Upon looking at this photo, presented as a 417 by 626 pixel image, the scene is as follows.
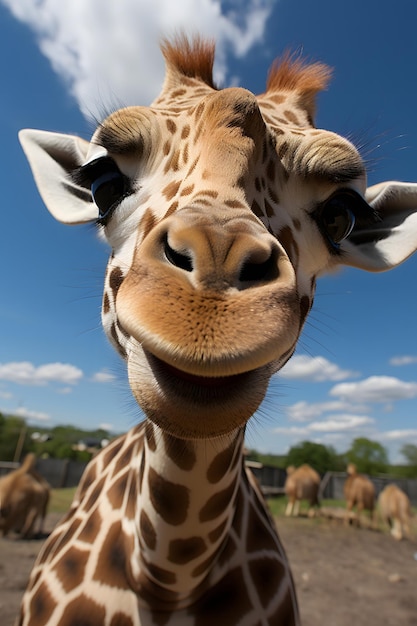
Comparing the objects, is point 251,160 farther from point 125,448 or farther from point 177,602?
point 125,448

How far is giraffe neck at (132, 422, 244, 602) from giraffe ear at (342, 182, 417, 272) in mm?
1400

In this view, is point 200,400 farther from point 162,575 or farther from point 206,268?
point 162,575

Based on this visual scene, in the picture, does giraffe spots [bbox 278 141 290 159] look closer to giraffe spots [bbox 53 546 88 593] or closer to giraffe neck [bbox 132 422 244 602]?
giraffe neck [bbox 132 422 244 602]

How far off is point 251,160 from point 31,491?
12.9 metres

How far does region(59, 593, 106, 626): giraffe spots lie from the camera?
2021 millimetres

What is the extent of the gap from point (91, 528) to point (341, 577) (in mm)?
10904

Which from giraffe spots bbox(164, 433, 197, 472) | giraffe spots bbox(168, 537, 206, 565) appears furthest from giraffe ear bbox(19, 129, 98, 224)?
giraffe spots bbox(168, 537, 206, 565)

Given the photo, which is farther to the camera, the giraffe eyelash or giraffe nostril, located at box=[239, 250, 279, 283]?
the giraffe eyelash

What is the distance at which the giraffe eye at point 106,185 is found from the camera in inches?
79.0

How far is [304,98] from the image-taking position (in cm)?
283

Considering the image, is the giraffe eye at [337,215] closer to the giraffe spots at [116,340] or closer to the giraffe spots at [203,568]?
the giraffe spots at [116,340]

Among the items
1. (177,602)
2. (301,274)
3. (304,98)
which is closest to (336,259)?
(301,274)

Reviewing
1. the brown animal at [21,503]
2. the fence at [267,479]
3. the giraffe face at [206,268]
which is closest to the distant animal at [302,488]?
the fence at [267,479]

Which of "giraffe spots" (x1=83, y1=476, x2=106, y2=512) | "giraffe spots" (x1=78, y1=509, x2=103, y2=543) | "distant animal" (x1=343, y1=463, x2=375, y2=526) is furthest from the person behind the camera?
"distant animal" (x1=343, y1=463, x2=375, y2=526)
